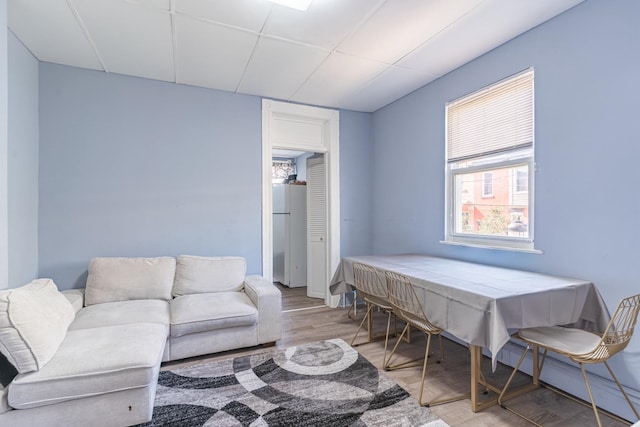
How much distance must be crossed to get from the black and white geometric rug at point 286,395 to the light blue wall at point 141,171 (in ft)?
4.75

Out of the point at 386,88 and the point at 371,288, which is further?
the point at 386,88

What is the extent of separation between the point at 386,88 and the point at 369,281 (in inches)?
89.3

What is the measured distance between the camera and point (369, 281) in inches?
115

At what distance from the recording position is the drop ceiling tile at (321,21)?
7.14 feet

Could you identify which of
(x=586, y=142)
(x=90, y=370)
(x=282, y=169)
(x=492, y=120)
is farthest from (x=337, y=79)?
(x=282, y=169)

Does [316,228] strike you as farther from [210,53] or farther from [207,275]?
[210,53]

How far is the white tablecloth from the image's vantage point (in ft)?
5.82

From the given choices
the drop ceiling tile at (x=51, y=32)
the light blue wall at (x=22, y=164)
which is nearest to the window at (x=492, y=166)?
the drop ceiling tile at (x=51, y=32)

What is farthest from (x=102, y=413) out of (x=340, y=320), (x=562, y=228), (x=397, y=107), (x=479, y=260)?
(x=397, y=107)

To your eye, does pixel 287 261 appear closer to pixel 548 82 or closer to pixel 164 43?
pixel 164 43

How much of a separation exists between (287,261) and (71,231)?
3.20 meters

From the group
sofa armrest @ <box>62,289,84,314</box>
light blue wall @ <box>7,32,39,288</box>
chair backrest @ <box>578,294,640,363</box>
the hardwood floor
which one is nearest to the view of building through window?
chair backrest @ <box>578,294,640,363</box>

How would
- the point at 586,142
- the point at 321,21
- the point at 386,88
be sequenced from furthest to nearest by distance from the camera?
the point at 386,88, the point at 321,21, the point at 586,142

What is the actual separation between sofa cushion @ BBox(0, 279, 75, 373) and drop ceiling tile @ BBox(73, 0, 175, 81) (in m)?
1.99
